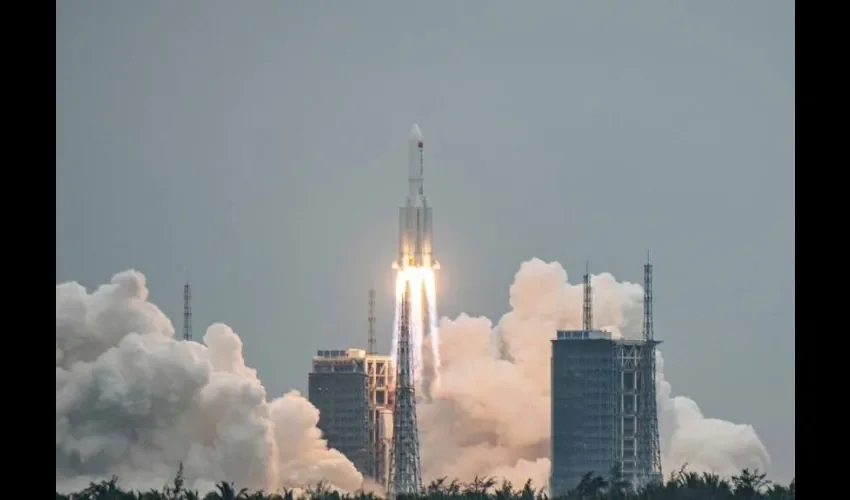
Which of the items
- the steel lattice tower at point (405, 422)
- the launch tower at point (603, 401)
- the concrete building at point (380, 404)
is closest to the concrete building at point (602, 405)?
the launch tower at point (603, 401)

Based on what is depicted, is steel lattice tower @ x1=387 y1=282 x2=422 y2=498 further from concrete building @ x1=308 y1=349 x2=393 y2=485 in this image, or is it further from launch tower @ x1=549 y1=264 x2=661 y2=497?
launch tower @ x1=549 y1=264 x2=661 y2=497

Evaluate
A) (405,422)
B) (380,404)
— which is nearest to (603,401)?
(380,404)

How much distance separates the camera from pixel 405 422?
548 feet

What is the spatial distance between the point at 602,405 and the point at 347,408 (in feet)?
85.6

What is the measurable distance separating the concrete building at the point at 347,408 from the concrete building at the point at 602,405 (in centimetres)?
1773

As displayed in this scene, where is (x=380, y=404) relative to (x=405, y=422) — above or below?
above

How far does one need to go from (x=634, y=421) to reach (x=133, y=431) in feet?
171

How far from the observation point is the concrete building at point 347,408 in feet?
583

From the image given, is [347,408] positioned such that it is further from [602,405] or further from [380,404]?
[602,405]

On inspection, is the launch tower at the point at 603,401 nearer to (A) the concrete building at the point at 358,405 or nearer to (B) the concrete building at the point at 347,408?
(A) the concrete building at the point at 358,405
